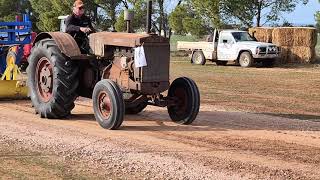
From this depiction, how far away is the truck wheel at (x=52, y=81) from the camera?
9.74 m

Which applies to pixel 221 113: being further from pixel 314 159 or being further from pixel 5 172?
pixel 5 172

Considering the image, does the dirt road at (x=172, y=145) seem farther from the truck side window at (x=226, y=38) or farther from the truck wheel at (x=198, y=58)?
the truck wheel at (x=198, y=58)

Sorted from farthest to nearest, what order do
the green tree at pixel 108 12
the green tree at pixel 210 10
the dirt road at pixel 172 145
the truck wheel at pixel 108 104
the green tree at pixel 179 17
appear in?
the green tree at pixel 108 12
the green tree at pixel 179 17
the green tree at pixel 210 10
the truck wheel at pixel 108 104
the dirt road at pixel 172 145

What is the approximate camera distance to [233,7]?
110 ft

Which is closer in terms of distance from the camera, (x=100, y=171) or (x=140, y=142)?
(x=100, y=171)

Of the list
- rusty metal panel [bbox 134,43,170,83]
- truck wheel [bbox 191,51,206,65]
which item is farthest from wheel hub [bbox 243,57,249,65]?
rusty metal panel [bbox 134,43,170,83]

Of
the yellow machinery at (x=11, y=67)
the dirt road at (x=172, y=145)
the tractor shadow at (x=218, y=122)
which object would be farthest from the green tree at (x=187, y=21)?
the dirt road at (x=172, y=145)

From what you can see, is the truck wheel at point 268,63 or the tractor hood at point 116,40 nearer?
the tractor hood at point 116,40

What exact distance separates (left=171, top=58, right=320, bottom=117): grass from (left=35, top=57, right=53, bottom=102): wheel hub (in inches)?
165

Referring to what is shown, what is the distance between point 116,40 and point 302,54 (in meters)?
22.3

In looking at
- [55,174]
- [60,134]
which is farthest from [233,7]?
[55,174]

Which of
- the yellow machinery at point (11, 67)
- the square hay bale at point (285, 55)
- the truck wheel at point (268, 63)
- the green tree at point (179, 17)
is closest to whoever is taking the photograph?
the yellow machinery at point (11, 67)

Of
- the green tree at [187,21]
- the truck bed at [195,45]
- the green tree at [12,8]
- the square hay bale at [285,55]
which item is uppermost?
the green tree at [12,8]

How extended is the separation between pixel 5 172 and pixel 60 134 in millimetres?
2162
